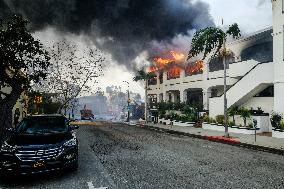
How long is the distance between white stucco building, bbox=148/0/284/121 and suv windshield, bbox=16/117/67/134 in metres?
14.0

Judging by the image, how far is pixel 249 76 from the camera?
2122 centimetres

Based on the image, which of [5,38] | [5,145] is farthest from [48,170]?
[5,38]

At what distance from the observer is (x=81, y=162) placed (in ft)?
30.8

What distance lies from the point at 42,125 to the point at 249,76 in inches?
655

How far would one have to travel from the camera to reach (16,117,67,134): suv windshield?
8.51 meters

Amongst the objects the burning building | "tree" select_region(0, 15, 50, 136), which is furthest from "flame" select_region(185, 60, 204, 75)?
"tree" select_region(0, 15, 50, 136)

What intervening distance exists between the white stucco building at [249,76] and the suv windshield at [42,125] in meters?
14.0

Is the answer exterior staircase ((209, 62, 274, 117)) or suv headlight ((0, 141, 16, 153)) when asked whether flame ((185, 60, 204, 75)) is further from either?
suv headlight ((0, 141, 16, 153))

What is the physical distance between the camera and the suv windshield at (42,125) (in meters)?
8.51

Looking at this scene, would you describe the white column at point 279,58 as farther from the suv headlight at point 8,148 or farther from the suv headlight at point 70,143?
the suv headlight at point 8,148

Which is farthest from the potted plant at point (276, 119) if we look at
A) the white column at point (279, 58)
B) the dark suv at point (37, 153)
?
the dark suv at point (37, 153)

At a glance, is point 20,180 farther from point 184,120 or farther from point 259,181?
point 184,120

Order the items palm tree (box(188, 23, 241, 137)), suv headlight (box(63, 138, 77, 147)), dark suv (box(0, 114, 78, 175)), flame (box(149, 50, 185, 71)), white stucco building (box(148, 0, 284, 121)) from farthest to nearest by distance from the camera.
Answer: flame (box(149, 50, 185, 71)) → white stucco building (box(148, 0, 284, 121)) → palm tree (box(188, 23, 241, 137)) → suv headlight (box(63, 138, 77, 147)) → dark suv (box(0, 114, 78, 175))

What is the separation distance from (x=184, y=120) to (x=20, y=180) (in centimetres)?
2209
